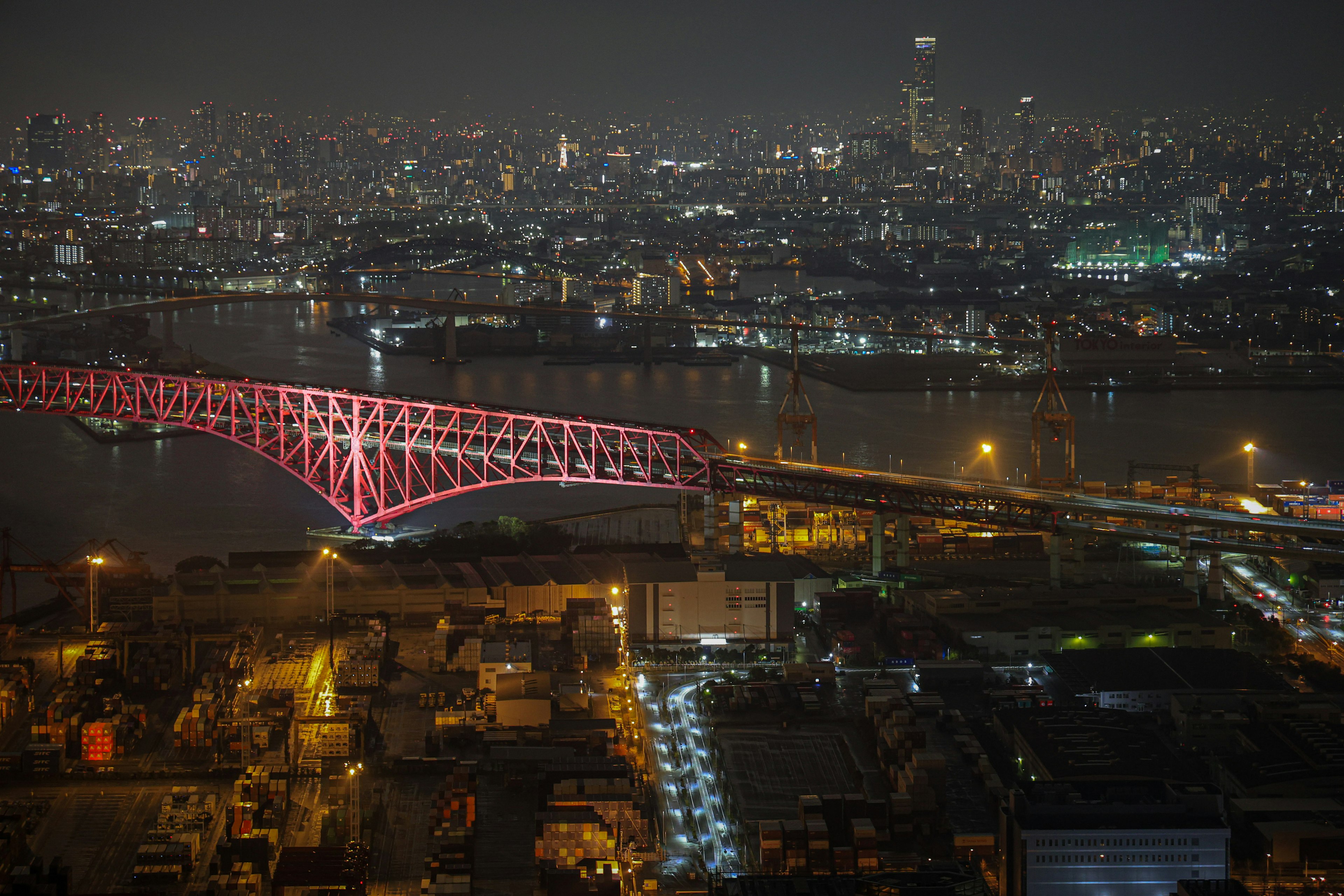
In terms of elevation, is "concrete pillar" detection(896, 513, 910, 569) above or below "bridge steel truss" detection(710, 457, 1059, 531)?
below

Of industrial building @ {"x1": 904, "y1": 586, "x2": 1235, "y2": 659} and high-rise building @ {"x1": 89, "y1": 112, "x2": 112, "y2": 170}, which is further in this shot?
high-rise building @ {"x1": 89, "y1": 112, "x2": 112, "y2": 170}

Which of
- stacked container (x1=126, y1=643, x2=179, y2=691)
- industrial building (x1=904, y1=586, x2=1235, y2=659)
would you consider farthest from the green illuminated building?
stacked container (x1=126, y1=643, x2=179, y2=691)

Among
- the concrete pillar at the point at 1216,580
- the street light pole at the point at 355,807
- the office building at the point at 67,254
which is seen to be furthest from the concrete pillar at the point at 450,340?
the street light pole at the point at 355,807

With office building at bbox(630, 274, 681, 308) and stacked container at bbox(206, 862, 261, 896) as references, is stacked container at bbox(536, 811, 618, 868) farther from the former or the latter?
office building at bbox(630, 274, 681, 308)

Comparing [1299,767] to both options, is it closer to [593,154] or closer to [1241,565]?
[1241,565]

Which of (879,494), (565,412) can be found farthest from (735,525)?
(565,412)

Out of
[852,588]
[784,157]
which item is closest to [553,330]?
[852,588]
